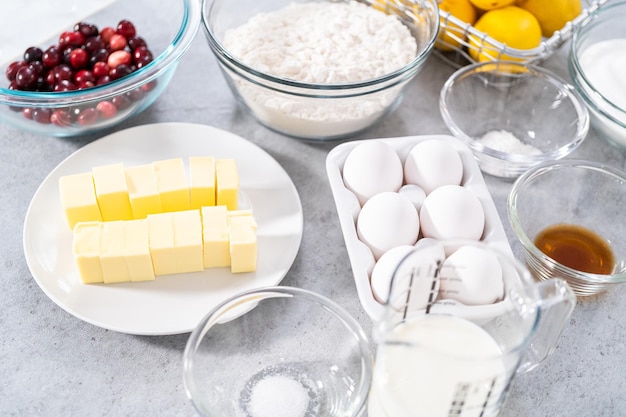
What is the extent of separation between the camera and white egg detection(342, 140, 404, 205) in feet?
3.84

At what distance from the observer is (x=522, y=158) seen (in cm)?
132

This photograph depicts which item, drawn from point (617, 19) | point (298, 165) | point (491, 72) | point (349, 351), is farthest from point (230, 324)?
point (617, 19)

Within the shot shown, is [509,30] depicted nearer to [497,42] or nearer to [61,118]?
[497,42]

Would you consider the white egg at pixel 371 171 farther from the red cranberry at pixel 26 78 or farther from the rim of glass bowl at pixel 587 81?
the red cranberry at pixel 26 78

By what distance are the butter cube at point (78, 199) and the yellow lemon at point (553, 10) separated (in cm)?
99

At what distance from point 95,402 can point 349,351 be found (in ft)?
1.28

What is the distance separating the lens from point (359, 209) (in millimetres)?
1162

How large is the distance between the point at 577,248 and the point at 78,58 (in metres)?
1.02

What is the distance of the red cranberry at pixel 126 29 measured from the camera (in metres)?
1.46

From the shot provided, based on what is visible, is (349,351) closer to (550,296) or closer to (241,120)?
(550,296)

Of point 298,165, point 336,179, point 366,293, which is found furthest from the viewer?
point 298,165

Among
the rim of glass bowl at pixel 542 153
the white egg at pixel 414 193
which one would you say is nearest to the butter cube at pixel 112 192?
the white egg at pixel 414 193

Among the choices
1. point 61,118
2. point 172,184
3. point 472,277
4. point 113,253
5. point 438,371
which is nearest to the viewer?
point 438,371

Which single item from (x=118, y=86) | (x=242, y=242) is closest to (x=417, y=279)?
(x=242, y=242)
